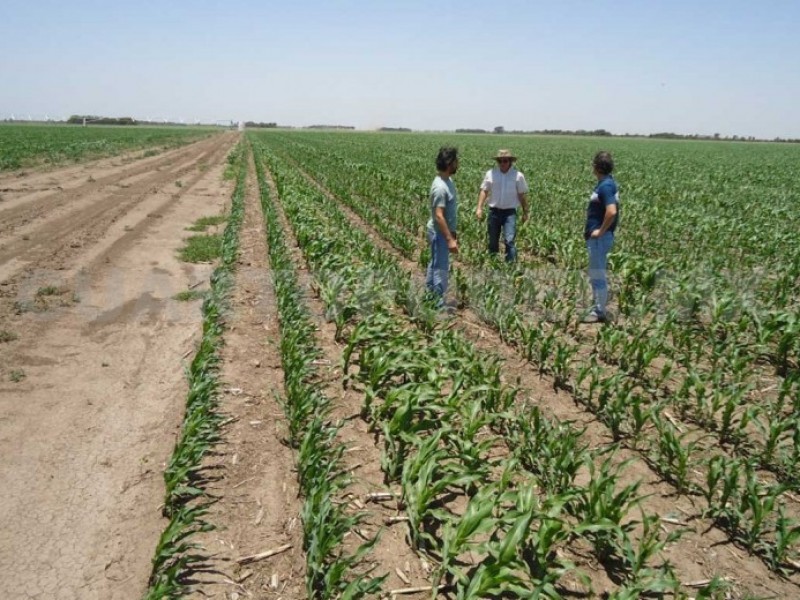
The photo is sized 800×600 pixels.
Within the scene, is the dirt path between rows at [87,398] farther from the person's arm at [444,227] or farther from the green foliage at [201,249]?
the person's arm at [444,227]

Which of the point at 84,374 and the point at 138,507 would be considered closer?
the point at 138,507

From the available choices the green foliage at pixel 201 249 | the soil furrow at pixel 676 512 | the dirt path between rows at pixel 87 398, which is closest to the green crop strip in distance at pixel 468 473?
the soil furrow at pixel 676 512

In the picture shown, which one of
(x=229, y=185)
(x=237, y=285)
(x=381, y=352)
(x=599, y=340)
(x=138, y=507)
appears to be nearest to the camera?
(x=138, y=507)

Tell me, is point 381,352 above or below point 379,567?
above

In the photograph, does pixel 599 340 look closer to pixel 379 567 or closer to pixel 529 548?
pixel 529 548

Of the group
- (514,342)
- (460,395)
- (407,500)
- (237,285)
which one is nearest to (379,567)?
(407,500)

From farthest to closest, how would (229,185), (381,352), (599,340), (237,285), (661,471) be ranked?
(229,185), (237,285), (599,340), (381,352), (661,471)

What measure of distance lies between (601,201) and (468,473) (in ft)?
13.7

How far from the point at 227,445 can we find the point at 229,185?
58.0 feet

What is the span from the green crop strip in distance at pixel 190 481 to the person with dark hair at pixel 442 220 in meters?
2.66

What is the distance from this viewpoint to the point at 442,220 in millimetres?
6289

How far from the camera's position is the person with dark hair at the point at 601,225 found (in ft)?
20.4

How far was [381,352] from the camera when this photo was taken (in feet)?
16.7

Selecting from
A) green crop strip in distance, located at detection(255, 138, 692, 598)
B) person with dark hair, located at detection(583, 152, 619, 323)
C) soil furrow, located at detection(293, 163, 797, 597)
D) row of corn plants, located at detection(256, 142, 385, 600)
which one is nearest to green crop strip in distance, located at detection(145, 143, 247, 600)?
row of corn plants, located at detection(256, 142, 385, 600)
